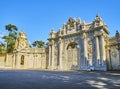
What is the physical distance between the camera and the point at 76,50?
1144 inches

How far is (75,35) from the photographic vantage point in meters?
29.5

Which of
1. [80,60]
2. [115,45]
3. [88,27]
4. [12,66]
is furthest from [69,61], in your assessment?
[12,66]

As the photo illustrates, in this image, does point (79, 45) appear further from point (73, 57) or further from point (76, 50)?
point (73, 57)

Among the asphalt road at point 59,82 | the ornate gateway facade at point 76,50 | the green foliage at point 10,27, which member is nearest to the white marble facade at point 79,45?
the ornate gateway facade at point 76,50

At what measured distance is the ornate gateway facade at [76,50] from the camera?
2452cm

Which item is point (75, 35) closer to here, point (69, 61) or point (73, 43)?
point (73, 43)

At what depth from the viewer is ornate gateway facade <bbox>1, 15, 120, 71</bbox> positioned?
80.4 feet

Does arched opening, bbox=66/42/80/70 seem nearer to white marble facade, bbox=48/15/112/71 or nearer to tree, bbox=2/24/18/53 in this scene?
white marble facade, bbox=48/15/112/71

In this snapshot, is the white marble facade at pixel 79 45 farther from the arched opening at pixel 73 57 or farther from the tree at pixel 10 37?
the tree at pixel 10 37

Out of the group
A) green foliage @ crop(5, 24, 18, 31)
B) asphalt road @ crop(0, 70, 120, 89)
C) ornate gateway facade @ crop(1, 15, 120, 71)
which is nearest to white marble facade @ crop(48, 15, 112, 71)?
ornate gateway facade @ crop(1, 15, 120, 71)

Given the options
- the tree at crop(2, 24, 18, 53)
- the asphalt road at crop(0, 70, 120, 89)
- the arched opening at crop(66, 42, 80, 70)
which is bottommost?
the asphalt road at crop(0, 70, 120, 89)

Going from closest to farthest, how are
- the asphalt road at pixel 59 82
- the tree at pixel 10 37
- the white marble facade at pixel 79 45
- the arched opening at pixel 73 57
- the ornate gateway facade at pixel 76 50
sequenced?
the asphalt road at pixel 59 82, the ornate gateway facade at pixel 76 50, the white marble facade at pixel 79 45, the arched opening at pixel 73 57, the tree at pixel 10 37

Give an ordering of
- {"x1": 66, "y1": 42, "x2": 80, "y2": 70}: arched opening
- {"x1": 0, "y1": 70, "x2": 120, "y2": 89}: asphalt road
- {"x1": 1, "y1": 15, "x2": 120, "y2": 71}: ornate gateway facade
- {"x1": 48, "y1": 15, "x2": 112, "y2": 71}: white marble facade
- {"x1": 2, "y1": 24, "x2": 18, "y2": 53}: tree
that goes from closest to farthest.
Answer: {"x1": 0, "y1": 70, "x2": 120, "y2": 89}: asphalt road < {"x1": 1, "y1": 15, "x2": 120, "y2": 71}: ornate gateway facade < {"x1": 48, "y1": 15, "x2": 112, "y2": 71}: white marble facade < {"x1": 66, "y1": 42, "x2": 80, "y2": 70}: arched opening < {"x1": 2, "y1": 24, "x2": 18, "y2": 53}: tree

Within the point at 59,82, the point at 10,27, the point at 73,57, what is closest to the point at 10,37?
the point at 10,27
